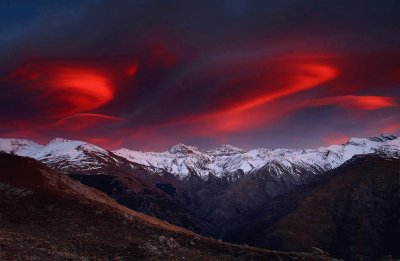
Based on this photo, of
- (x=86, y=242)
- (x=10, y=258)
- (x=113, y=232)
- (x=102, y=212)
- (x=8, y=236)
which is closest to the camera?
(x=10, y=258)

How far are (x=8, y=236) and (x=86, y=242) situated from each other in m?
8.21

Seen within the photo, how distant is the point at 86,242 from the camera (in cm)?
4488

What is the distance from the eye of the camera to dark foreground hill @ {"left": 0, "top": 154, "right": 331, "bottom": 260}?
39.7 meters

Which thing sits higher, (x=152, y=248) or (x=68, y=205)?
(x=68, y=205)

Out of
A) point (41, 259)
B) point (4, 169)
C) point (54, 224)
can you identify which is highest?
point (4, 169)

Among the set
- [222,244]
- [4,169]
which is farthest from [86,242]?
[4,169]

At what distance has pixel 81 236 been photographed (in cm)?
4738

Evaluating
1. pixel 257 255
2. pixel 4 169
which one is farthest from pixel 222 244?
pixel 4 169

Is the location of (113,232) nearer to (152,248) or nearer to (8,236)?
(152,248)

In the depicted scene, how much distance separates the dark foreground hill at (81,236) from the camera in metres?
39.7

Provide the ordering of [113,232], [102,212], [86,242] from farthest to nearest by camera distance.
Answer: [102,212] < [113,232] < [86,242]

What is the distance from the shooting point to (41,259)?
34.8 meters

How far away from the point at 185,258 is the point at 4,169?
167ft

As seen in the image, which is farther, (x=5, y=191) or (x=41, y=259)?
(x=5, y=191)
